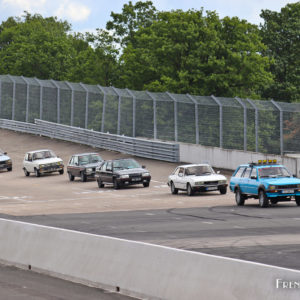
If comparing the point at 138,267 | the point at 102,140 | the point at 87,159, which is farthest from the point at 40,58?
the point at 138,267

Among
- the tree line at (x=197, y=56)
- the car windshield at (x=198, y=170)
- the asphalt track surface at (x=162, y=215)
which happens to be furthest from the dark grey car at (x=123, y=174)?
the tree line at (x=197, y=56)

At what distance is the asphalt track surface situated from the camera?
1830 centimetres

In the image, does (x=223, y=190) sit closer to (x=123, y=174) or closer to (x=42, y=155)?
(x=123, y=174)

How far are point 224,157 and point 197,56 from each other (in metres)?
23.9

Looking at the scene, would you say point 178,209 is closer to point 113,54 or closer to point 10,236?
point 10,236

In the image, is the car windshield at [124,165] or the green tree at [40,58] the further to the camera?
the green tree at [40,58]

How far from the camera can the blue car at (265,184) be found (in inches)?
1108

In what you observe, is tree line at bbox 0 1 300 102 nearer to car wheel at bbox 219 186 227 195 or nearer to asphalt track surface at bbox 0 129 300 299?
asphalt track surface at bbox 0 129 300 299

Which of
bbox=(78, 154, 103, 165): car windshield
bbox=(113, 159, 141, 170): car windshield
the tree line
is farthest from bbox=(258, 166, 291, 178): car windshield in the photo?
the tree line

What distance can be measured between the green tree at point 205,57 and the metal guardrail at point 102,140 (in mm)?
9160

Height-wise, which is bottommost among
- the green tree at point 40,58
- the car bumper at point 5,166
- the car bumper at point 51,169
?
the car bumper at point 51,169

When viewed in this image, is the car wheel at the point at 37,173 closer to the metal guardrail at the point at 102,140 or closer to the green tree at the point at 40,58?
the metal guardrail at the point at 102,140

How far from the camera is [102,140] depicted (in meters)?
56.2

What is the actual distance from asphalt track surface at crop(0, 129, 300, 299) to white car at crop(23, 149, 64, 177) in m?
0.53
